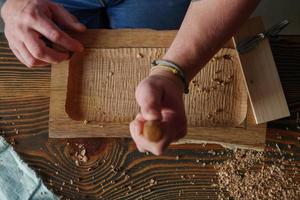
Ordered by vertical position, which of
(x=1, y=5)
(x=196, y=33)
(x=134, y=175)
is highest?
(x=1, y=5)

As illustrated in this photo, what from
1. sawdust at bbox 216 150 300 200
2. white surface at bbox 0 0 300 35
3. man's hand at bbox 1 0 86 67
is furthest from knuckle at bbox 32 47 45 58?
white surface at bbox 0 0 300 35

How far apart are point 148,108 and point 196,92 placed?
325 mm

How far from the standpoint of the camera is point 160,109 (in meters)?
0.56

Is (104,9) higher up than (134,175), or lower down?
higher up

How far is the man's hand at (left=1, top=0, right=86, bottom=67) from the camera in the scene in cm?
82

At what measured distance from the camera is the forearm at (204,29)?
25.8 inches

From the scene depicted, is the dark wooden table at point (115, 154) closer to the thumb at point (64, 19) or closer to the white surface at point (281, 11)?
the thumb at point (64, 19)

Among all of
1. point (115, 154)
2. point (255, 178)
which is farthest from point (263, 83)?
point (115, 154)

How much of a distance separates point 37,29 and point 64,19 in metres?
0.06

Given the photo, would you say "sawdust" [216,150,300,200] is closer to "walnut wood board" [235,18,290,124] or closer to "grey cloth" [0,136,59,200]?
"walnut wood board" [235,18,290,124]

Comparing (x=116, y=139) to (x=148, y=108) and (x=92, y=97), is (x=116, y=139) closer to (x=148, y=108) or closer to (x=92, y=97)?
(x=92, y=97)

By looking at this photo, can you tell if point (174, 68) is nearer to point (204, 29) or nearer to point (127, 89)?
point (204, 29)

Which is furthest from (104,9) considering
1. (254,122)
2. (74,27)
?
(254,122)

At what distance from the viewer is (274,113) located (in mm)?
832
